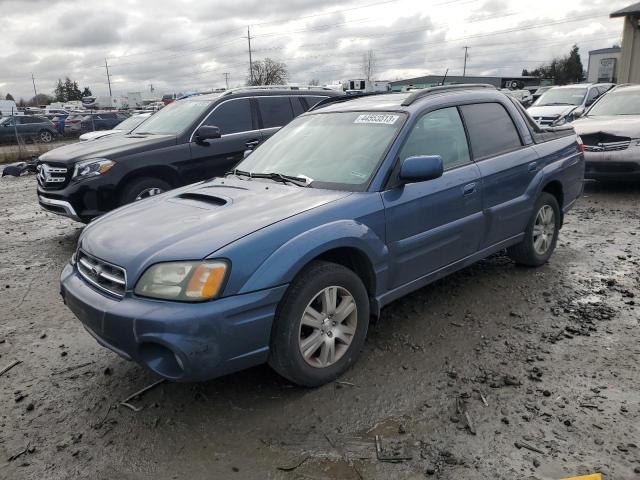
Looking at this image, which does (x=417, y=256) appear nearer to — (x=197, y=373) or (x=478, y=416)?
(x=478, y=416)

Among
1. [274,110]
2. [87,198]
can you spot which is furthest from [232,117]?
[87,198]

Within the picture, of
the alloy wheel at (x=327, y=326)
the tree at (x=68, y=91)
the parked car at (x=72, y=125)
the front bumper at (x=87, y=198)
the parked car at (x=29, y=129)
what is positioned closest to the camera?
the alloy wheel at (x=327, y=326)

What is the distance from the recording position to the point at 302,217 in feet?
9.96

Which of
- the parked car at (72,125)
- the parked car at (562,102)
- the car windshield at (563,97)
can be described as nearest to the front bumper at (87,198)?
the parked car at (562,102)

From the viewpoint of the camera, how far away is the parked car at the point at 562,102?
13820mm

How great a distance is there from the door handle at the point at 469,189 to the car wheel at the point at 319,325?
4.00 feet

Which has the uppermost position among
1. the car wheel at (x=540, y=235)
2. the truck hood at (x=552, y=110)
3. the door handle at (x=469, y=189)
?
the door handle at (x=469, y=189)

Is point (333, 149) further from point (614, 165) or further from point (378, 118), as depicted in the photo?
point (614, 165)

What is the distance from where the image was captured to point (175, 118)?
739 cm

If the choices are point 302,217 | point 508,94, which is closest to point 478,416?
point 302,217

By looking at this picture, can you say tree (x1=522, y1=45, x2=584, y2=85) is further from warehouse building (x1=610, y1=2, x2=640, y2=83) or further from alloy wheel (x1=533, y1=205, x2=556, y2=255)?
alloy wheel (x1=533, y1=205, x2=556, y2=255)

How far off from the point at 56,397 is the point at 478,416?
251 centimetres

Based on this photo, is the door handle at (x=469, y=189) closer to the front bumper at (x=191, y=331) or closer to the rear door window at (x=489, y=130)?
the rear door window at (x=489, y=130)

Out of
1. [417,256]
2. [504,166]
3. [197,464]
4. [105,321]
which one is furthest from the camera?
[504,166]
